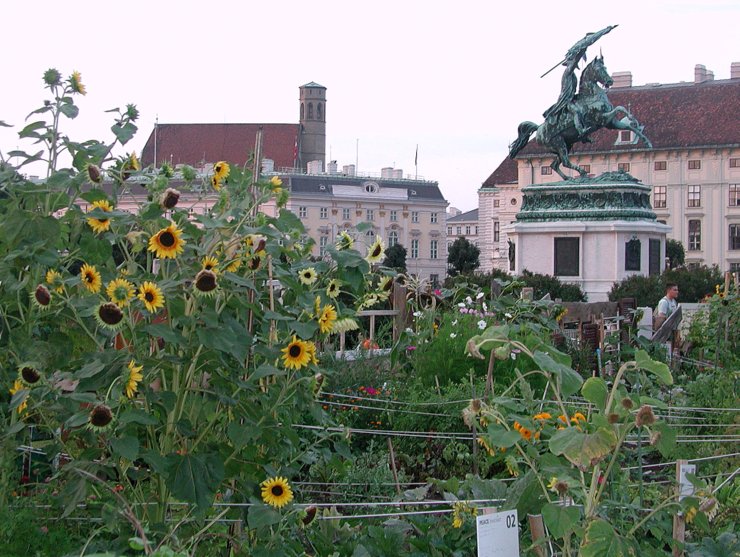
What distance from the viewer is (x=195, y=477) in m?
3.63

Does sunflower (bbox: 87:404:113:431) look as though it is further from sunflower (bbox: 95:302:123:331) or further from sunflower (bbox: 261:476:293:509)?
sunflower (bbox: 261:476:293:509)

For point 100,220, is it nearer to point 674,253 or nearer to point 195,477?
point 195,477

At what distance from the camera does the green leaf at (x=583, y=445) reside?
3520 mm

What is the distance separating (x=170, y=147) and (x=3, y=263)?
107 metres

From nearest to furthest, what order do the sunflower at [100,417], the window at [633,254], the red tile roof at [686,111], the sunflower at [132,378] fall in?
1. the sunflower at [100,417]
2. the sunflower at [132,378]
3. the window at [633,254]
4. the red tile roof at [686,111]

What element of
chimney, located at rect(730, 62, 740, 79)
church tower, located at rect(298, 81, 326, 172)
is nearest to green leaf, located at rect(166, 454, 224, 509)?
chimney, located at rect(730, 62, 740, 79)

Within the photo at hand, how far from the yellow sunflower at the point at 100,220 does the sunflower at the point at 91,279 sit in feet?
0.81

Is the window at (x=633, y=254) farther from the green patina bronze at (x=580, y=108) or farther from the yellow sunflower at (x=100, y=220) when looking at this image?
the yellow sunflower at (x=100, y=220)

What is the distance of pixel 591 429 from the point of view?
3.84m

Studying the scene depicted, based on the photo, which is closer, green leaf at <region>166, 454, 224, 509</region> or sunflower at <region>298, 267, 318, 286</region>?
green leaf at <region>166, 454, 224, 509</region>

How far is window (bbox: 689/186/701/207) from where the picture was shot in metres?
74.6

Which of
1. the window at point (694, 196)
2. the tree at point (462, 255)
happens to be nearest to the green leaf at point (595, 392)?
the window at point (694, 196)

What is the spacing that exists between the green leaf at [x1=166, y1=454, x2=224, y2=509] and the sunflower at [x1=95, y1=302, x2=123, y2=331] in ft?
1.51

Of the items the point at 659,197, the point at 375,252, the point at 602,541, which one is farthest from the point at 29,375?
the point at 659,197
